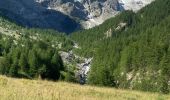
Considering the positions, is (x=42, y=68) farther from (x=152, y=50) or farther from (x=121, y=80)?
(x=152, y=50)

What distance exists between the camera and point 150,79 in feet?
475

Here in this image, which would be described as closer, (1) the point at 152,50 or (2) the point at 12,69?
(2) the point at 12,69

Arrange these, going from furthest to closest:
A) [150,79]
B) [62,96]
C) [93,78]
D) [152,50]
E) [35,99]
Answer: [152,50], [150,79], [93,78], [62,96], [35,99]

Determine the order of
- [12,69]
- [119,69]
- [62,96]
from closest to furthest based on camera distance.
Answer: [62,96], [12,69], [119,69]

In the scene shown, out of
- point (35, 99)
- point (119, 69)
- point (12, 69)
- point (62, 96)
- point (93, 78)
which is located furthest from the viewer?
point (119, 69)

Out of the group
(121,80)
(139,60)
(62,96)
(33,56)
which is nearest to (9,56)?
(33,56)

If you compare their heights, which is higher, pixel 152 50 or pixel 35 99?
pixel 152 50

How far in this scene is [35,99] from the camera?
17156 millimetres

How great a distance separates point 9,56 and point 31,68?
1459cm

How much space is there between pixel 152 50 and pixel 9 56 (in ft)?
168

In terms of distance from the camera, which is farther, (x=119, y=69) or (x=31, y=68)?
(x=119, y=69)

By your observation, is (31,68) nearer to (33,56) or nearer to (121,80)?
(33,56)

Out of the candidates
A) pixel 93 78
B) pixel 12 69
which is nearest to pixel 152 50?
pixel 93 78

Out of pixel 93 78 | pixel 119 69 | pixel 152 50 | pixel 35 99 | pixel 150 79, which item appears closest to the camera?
pixel 35 99
